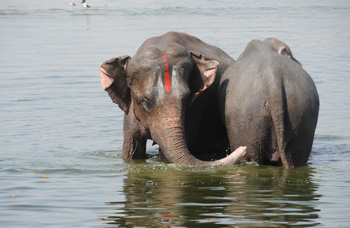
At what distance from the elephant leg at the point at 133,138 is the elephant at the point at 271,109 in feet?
4.16

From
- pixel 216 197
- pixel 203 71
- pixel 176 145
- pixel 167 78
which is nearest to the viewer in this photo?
pixel 216 197

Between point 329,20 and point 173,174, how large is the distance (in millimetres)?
31291

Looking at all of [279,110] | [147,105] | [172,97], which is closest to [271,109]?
[279,110]

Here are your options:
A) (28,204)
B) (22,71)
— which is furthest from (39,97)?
(28,204)

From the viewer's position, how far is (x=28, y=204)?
9.05 m

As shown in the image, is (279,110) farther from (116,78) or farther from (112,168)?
(112,168)

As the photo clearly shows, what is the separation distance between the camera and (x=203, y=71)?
34.5 feet

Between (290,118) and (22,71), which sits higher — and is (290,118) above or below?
above

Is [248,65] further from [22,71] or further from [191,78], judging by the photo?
[22,71]

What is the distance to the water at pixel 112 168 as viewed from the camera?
845cm

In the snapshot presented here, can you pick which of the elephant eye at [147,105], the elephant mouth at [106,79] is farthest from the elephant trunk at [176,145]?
the elephant mouth at [106,79]

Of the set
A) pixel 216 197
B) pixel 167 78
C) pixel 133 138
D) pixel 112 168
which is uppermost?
pixel 167 78

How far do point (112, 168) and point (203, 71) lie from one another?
189 centimetres

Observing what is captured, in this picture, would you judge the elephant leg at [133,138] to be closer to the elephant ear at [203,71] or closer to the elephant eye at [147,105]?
the elephant eye at [147,105]
